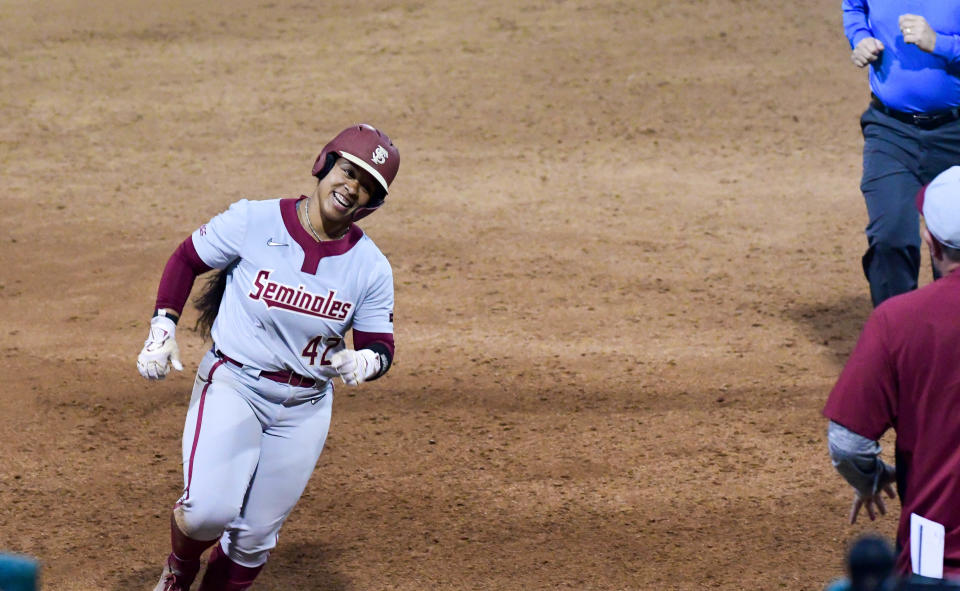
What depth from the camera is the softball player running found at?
4910 millimetres

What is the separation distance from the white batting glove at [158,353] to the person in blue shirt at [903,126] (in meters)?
3.99

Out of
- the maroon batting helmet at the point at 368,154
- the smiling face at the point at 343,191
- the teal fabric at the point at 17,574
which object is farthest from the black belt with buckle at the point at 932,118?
the teal fabric at the point at 17,574

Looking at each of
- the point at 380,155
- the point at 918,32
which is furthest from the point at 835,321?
the point at 380,155

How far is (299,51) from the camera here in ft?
49.7

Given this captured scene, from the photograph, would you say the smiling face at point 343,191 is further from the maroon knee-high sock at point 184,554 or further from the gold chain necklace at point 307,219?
the maroon knee-high sock at point 184,554

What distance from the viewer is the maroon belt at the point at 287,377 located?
498 cm

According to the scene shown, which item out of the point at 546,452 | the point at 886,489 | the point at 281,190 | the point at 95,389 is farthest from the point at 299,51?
the point at 886,489

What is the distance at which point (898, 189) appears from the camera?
22.4 ft

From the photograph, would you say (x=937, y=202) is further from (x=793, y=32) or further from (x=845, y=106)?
(x=793, y=32)

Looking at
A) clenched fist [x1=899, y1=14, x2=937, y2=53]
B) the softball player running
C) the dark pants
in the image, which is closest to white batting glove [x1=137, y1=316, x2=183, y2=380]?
the softball player running

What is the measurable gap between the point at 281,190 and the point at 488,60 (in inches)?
168

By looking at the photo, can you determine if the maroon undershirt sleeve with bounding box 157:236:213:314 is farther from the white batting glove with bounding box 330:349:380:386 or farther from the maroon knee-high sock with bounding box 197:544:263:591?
the maroon knee-high sock with bounding box 197:544:263:591

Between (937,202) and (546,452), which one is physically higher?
(937,202)

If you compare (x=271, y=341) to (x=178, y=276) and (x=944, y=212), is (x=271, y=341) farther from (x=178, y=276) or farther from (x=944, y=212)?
(x=944, y=212)
